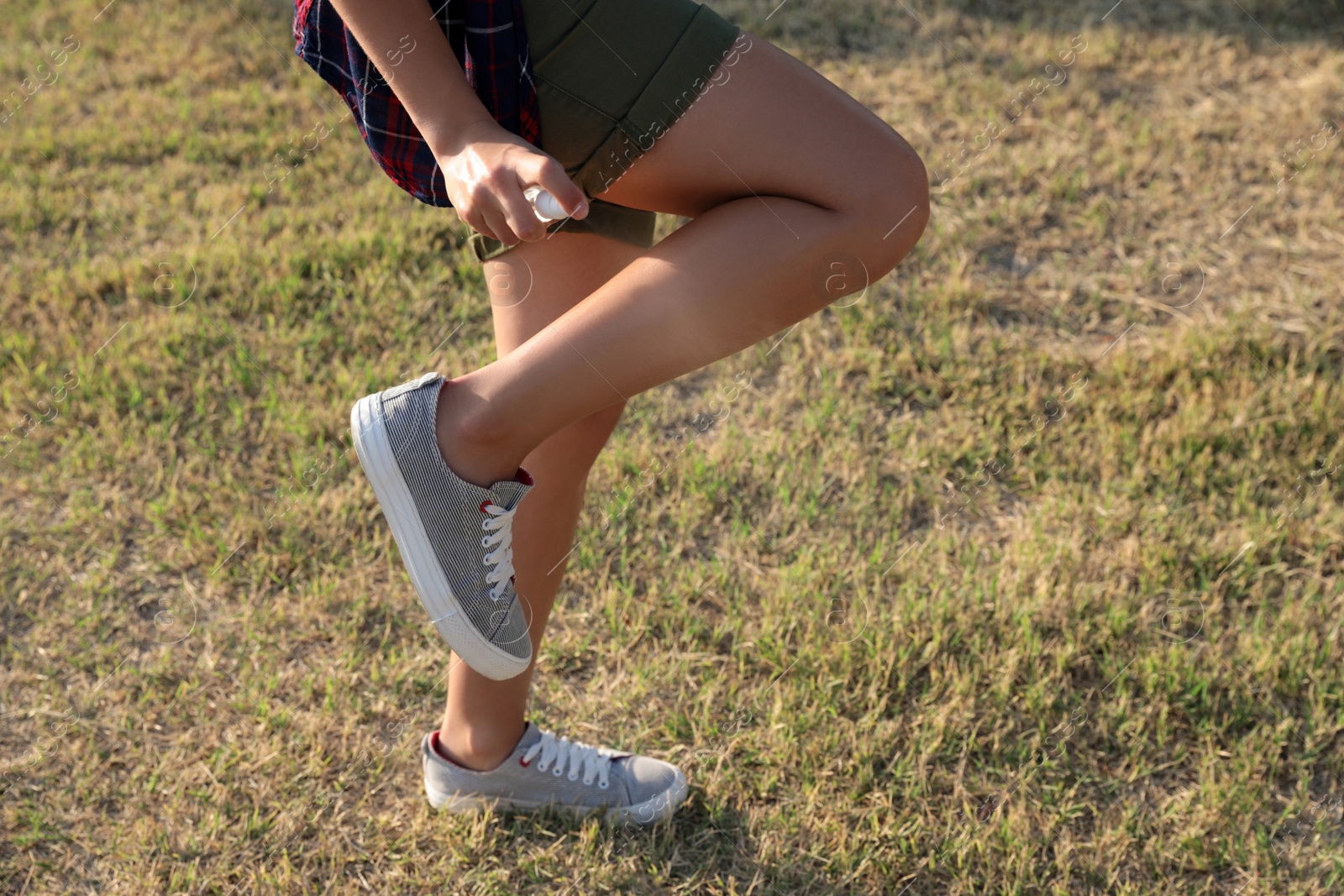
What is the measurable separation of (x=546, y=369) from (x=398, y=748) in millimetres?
834

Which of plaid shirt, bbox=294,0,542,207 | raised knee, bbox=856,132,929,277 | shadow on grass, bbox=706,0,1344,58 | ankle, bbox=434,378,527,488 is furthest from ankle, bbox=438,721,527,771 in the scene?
shadow on grass, bbox=706,0,1344,58

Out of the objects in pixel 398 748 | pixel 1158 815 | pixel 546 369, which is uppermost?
pixel 546 369

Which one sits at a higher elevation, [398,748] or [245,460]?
[245,460]

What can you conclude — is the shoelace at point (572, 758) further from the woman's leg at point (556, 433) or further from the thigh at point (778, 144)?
the thigh at point (778, 144)

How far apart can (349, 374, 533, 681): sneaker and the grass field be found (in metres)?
0.46

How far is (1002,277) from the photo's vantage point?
8.64 feet

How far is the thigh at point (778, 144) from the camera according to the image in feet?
3.55

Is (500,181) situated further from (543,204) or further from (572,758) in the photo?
(572,758)

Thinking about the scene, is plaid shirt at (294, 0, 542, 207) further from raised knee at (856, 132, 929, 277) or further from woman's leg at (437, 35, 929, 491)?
raised knee at (856, 132, 929, 277)

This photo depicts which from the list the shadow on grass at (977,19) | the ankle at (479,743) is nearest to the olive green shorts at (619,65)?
the ankle at (479,743)

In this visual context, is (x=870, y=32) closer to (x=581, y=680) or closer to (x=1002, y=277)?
(x=1002, y=277)

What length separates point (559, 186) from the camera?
945 mm

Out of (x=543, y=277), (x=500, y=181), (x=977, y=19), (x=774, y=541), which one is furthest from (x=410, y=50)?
(x=977, y=19)

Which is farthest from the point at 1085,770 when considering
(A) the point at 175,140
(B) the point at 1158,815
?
(A) the point at 175,140
